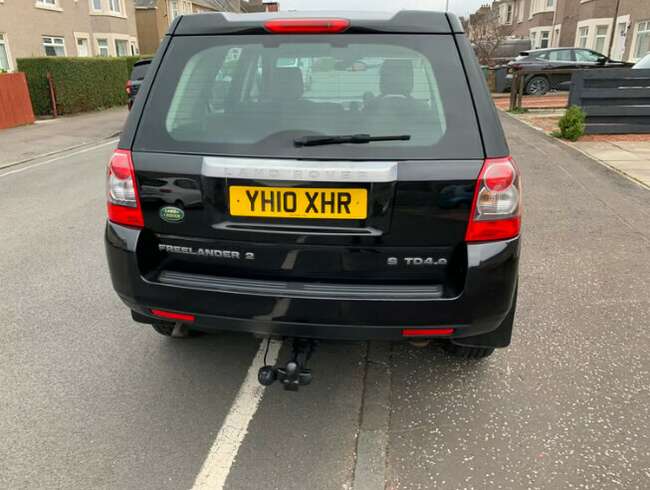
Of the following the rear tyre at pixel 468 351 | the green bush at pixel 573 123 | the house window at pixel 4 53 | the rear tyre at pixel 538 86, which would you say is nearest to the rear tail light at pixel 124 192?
the rear tyre at pixel 468 351

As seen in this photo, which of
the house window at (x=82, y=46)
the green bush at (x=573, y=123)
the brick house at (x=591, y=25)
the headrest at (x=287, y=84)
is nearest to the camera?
the headrest at (x=287, y=84)

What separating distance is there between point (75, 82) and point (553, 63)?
16944 millimetres

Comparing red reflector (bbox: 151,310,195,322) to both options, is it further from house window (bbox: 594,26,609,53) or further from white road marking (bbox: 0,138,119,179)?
house window (bbox: 594,26,609,53)

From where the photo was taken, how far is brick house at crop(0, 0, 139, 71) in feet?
69.7

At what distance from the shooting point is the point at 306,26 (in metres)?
2.48

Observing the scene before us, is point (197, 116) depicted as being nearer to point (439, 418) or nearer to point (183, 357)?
point (183, 357)

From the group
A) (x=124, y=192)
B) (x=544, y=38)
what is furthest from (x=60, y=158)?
(x=544, y=38)

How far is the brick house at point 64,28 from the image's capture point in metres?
21.2

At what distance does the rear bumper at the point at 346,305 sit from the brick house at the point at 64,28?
21.9m

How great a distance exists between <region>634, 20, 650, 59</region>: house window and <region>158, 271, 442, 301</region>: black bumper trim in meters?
27.2

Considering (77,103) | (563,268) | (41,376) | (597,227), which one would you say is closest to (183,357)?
(41,376)

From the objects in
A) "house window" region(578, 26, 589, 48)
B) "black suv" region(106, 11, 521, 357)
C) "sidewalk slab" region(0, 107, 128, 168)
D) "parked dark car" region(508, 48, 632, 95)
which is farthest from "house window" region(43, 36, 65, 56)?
"house window" region(578, 26, 589, 48)

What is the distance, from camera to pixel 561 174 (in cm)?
841

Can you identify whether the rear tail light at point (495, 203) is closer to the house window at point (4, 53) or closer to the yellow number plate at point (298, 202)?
the yellow number plate at point (298, 202)
